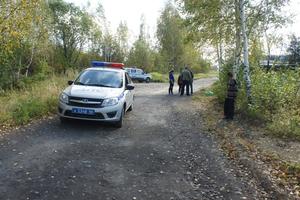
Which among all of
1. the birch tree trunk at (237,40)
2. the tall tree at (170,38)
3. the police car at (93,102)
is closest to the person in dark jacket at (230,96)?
the birch tree trunk at (237,40)

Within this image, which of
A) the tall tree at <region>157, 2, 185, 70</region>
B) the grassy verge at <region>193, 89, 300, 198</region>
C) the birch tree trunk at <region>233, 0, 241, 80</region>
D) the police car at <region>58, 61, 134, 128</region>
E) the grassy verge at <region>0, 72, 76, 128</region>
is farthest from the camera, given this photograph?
the tall tree at <region>157, 2, 185, 70</region>

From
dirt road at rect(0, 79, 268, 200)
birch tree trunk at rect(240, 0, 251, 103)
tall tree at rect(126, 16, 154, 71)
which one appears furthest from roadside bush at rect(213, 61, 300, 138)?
tall tree at rect(126, 16, 154, 71)

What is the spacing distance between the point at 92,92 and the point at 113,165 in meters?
3.69

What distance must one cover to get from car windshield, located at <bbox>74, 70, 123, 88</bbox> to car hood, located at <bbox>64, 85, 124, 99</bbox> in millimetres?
435

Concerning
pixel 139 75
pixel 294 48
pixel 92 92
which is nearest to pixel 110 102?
pixel 92 92

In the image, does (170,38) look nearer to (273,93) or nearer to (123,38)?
(123,38)

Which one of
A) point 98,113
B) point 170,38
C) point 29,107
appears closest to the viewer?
point 98,113

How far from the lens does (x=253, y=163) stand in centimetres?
756

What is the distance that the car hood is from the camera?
10.1 meters

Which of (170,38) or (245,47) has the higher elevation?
(170,38)

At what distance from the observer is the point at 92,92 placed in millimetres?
10250

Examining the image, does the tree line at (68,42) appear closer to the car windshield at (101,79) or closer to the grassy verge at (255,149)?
A: the car windshield at (101,79)

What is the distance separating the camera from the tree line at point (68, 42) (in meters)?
14.8

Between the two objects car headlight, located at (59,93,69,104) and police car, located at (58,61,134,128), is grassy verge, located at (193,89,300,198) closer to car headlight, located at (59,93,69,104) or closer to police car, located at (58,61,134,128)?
police car, located at (58,61,134,128)
